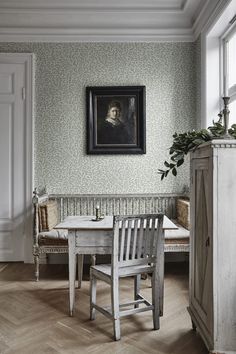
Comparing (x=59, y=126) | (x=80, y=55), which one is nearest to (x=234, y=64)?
(x=80, y=55)

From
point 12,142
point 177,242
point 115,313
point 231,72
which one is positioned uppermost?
point 231,72

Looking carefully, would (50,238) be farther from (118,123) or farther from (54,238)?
(118,123)

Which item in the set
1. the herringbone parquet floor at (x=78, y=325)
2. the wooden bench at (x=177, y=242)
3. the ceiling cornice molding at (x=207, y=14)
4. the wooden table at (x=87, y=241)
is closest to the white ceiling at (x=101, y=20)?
the ceiling cornice molding at (x=207, y=14)

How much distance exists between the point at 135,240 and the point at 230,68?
263 centimetres

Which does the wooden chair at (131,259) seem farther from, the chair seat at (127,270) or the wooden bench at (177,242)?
the wooden bench at (177,242)

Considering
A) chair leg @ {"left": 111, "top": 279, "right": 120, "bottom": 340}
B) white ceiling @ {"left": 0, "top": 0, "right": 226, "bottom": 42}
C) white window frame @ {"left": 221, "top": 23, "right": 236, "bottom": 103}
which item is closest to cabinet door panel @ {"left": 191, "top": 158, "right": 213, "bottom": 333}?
chair leg @ {"left": 111, "top": 279, "right": 120, "bottom": 340}

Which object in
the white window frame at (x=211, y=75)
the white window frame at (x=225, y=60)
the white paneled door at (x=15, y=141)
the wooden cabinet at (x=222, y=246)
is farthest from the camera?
the white paneled door at (x=15, y=141)

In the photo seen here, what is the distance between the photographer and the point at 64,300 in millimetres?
3242

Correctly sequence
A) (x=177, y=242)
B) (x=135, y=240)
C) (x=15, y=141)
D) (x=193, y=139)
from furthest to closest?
(x=15, y=141) → (x=177, y=242) → (x=135, y=240) → (x=193, y=139)

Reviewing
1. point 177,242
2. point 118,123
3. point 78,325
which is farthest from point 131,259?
point 118,123

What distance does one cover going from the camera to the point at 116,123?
14.9ft

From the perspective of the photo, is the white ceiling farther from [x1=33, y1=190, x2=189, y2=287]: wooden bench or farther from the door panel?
[x1=33, y1=190, x2=189, y2=287]: wooden bench

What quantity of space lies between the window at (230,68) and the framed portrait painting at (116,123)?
1074 millimetres

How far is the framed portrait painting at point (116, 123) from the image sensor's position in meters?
4.54
